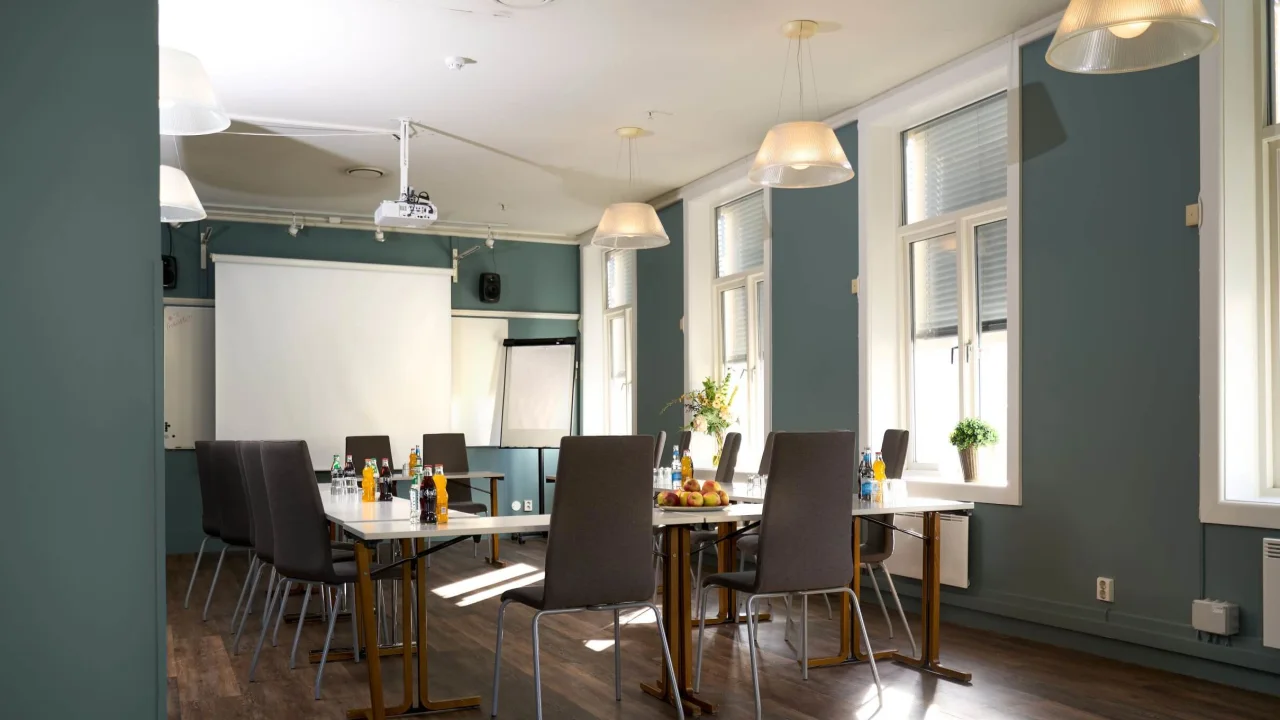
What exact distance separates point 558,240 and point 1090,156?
22.1 feet

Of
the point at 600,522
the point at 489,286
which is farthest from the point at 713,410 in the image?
the point at 600,522

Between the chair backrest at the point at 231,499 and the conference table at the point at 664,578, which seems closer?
the conference table at the point at 664,578

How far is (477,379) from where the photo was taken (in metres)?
10.3

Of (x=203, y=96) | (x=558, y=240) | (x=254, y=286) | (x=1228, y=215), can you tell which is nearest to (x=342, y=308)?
(x=254, y=286)

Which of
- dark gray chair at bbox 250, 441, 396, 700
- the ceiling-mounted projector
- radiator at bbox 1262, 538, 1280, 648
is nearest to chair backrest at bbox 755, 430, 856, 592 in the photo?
dark gray chair at bbox 250, 441, 396, 700

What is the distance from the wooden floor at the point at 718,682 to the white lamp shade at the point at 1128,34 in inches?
88.9

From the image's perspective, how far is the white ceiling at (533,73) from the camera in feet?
15.9

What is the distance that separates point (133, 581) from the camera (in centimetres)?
139

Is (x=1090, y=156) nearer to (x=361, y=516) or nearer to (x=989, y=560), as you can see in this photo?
(x=989, y=560)

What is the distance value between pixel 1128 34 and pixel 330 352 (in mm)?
7626

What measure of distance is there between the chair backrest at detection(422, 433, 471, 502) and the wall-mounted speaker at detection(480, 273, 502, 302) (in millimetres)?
2076

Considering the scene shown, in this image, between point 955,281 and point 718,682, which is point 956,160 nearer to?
point 955,281

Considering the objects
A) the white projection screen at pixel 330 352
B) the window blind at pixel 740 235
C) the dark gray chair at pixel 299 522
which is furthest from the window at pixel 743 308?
the dark gray chair at pixel 299 522

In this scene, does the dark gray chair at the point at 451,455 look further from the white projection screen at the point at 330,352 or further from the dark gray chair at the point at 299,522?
the dark gray chair at the point at 299,522
